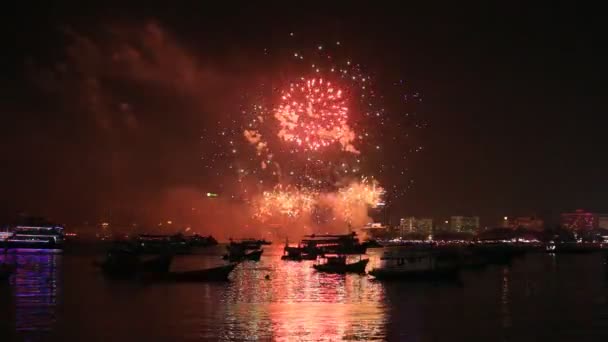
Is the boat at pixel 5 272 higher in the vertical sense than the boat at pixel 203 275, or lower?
higher

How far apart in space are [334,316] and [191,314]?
531 centimetres

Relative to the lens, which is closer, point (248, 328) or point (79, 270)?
point (248, 328)

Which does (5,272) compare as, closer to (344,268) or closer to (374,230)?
(344,268)

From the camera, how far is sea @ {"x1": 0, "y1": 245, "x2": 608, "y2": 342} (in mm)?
21078

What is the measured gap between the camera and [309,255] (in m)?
71.3

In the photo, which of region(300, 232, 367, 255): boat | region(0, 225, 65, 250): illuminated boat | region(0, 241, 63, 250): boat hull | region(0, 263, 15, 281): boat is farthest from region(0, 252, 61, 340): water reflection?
region(0, 225, 65, 250): illuminated boat

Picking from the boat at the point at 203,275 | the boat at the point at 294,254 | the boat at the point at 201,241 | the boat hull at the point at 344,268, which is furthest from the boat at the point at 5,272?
the boat at the point at 201,241

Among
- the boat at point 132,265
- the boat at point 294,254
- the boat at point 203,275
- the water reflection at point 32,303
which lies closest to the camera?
the water reflection at point 32,303

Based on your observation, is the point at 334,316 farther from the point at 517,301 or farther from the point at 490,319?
the point at 517,301

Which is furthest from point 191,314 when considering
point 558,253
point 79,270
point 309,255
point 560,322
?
point 558,253

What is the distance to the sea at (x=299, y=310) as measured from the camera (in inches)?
830

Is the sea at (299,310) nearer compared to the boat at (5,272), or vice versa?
the sea at (299,310)

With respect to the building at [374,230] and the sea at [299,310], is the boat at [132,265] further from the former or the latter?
the building at [374,230]

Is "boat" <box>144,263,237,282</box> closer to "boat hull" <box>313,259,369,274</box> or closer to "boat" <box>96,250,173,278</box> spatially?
"boat" <box>96,250,173,278</box>
